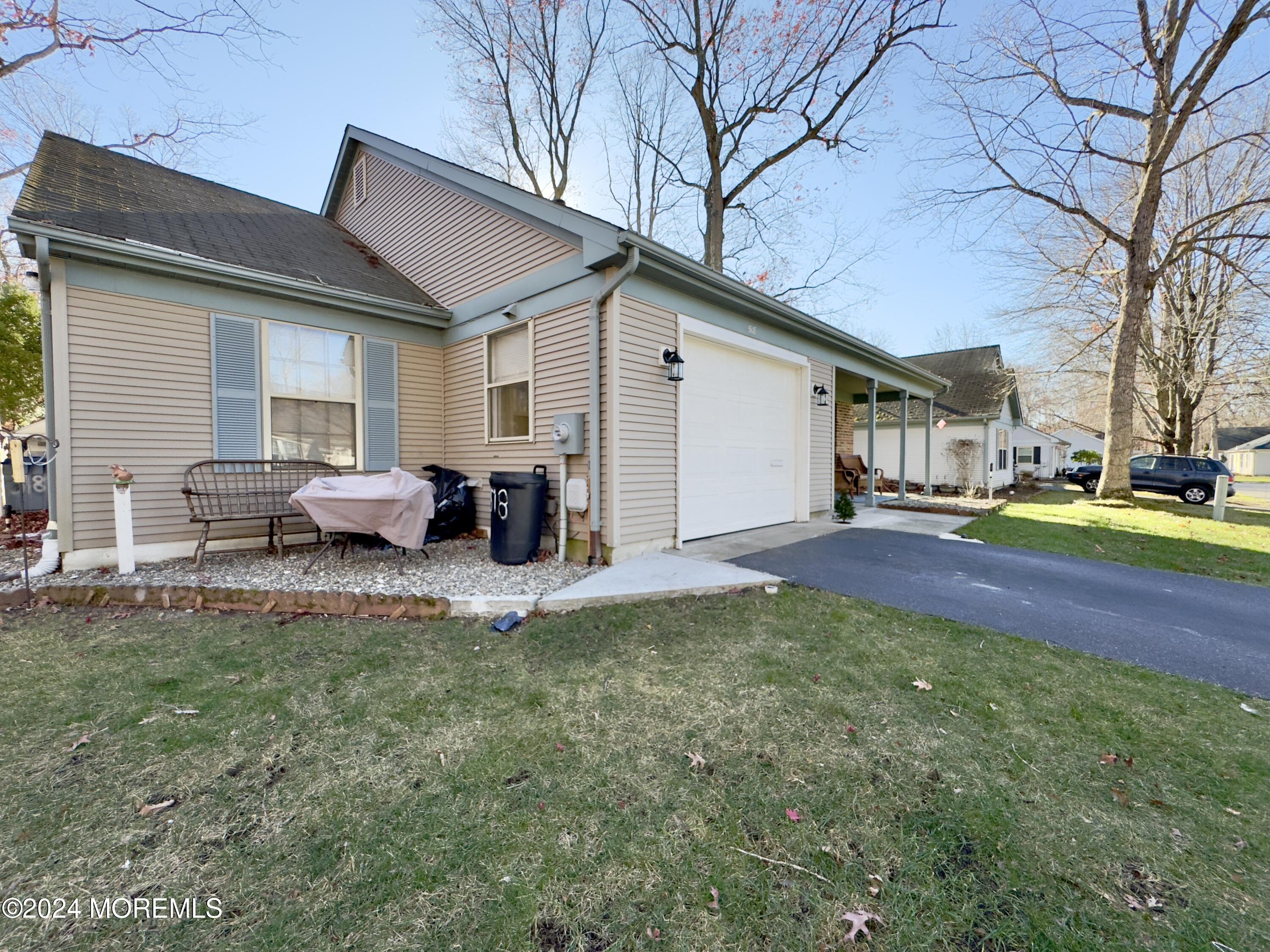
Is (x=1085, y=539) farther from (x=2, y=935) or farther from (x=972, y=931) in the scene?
(x=2, y=935)

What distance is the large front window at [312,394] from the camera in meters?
5.92

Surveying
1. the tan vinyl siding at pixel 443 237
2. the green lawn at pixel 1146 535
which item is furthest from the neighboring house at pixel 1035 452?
the tan vinyl siding at pixel 443 237

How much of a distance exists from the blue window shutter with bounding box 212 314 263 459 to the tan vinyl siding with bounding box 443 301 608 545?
2.20 metres

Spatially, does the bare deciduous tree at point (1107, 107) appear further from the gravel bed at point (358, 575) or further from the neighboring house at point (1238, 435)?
the neighboring house at point (1238, 435)

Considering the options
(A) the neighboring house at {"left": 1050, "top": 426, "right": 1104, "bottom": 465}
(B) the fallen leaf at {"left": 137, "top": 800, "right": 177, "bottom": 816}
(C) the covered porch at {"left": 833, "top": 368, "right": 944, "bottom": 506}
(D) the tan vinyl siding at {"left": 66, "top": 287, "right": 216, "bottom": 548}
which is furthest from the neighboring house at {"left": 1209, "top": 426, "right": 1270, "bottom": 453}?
(D) the tan vinyl siding at {"left": 66, "top": 287, "right": 216, "bottom": 548}

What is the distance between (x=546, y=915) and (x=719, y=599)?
117 inches

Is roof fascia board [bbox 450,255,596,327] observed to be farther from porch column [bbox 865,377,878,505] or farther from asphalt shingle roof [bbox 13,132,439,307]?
porch column [bbox 865,377,878,505]

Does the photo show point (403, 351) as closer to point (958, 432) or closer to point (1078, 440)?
point (958, 432)

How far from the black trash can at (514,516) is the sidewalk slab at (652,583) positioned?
94 centimetres

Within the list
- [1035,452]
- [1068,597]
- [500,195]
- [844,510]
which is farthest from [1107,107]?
[1035,452]

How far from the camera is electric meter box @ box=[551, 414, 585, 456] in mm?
5168

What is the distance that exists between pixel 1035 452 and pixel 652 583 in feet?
101

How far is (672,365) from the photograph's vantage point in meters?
5.62

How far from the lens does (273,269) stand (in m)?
5.82
